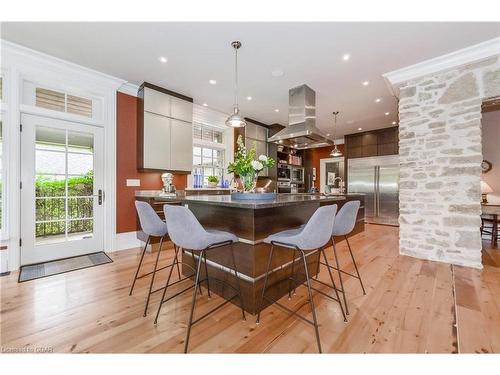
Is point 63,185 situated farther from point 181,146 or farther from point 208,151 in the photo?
point 208,151

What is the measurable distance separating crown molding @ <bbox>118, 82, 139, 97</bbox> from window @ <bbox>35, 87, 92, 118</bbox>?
0.53 m

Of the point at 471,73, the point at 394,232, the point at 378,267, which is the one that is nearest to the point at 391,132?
the point at 394,232

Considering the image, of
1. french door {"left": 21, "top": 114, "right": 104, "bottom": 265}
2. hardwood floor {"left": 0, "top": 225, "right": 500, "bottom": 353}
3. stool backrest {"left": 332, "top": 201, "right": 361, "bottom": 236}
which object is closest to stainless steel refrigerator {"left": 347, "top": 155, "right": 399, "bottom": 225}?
hardwood floor {"left": 0, "top": 225, "right": 500, "bottom": 353}

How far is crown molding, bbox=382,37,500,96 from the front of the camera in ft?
8.75

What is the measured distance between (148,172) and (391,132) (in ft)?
21.1

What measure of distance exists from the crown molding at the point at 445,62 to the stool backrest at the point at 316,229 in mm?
3029

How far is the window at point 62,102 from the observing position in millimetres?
3064

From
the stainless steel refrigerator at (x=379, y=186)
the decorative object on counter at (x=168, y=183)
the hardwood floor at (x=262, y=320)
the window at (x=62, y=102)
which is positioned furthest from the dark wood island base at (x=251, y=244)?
the stainless steel refrigerator at (x=379, y=186)

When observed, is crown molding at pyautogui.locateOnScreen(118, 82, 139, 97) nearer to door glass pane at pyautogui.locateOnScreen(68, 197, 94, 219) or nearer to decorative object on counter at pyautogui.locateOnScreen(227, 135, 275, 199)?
door glass pane at pyautogui.locateOnScreen(68, 197, 94, 219)

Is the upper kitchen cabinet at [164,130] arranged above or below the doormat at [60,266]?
above

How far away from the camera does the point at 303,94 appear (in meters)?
3.78

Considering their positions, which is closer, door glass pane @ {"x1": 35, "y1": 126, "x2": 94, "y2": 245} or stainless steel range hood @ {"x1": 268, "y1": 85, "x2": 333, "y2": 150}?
door glass pane @ {"x1": 35, "y1": 126, "x2": 94, "y2": 245}

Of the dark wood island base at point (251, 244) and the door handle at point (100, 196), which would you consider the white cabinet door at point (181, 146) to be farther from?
the dark wood island base at point (251, 244)
